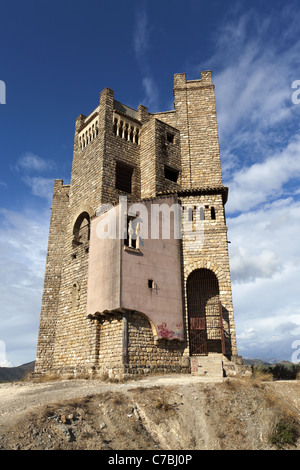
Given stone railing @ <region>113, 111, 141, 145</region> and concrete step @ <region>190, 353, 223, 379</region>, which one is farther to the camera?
stone railing @ <region>113, 111, 141, 145</region>

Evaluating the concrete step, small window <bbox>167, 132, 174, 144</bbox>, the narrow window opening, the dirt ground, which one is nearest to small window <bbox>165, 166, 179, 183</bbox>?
small window <bbox>167, 132, 174, 144</bbox>

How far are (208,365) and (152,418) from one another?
270 inches

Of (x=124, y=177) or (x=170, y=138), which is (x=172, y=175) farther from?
(x=124, y=177)

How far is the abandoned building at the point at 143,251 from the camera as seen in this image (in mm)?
16109

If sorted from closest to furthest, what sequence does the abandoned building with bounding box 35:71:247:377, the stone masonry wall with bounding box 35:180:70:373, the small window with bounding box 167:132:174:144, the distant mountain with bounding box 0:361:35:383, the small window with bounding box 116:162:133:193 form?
the abandoned building with bounding box 35:71:247:377, the small window with bounding box 116:162:133:193, the stone masonry wall with bounding box 35:180:70:373, the small window with bounding box 167:132:174:144, the distant mountain with bounding box 0:361:35:383

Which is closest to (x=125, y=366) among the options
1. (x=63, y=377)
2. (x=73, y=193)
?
(x=63, y=377)

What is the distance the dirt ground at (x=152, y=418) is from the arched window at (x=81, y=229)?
10662 millimetres

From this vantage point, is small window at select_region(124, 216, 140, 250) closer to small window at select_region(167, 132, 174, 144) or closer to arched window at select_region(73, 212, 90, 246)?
arched window at select_region(73, 212, 90, 246)

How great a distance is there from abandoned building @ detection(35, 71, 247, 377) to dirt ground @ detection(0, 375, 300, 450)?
13.0 ft

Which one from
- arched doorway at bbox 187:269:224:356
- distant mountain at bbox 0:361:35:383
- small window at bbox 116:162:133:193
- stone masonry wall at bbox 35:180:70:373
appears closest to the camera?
arched doorway at bbox 187:269:224:356

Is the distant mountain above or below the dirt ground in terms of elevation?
below

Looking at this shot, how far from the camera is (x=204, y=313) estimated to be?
1878cm

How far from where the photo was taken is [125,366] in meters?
14.7

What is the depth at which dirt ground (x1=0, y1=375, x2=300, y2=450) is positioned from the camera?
8.41 metres
